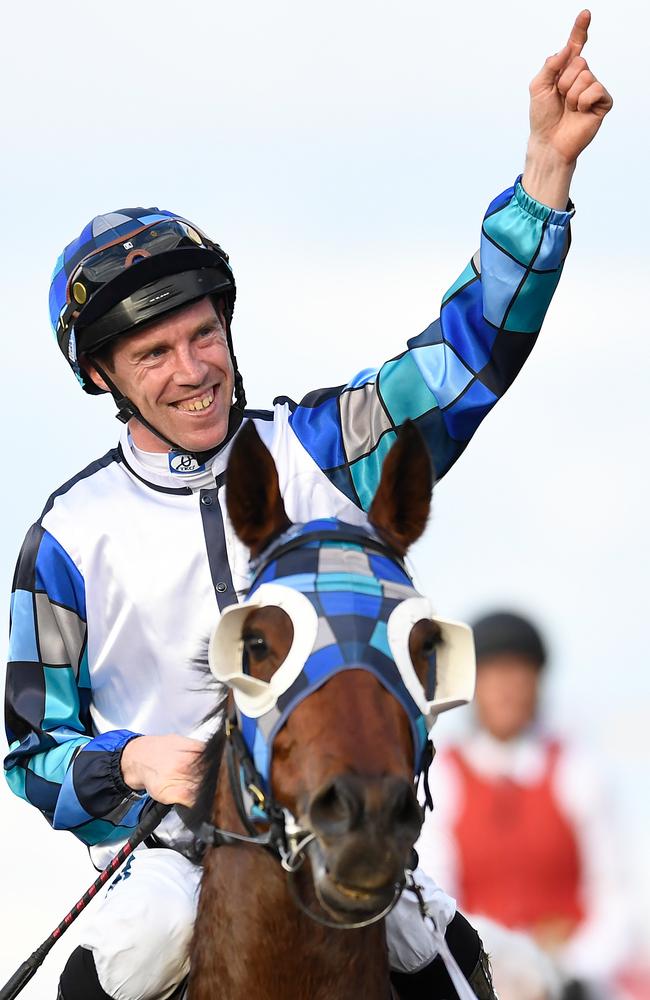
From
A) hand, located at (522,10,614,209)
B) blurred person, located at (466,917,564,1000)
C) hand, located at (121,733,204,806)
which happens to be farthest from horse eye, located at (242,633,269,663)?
blurred person, located at (466,917,564,1000)

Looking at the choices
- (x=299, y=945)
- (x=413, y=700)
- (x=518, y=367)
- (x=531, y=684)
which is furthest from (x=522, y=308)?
(x=531, y=684)

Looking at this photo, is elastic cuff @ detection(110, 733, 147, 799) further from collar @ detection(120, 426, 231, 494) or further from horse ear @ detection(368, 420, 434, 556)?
horse ear @ detection(368, 420, 434, 556)

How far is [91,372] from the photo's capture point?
4664 mm

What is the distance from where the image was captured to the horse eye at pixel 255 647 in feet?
9.98

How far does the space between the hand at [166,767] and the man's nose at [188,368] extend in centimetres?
114

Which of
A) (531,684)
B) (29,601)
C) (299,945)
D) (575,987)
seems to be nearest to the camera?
(299,945)

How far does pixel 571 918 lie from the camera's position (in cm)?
623

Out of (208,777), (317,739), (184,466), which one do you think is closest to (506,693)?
(184,466)

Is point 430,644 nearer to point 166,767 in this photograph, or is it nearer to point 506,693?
point 166,767

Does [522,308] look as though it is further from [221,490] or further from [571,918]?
[571,918]

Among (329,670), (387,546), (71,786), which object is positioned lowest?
(71,786)

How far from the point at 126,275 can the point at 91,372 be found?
1.44 feet

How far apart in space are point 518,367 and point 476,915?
9.37 feet

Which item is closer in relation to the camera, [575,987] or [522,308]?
[522,308]
